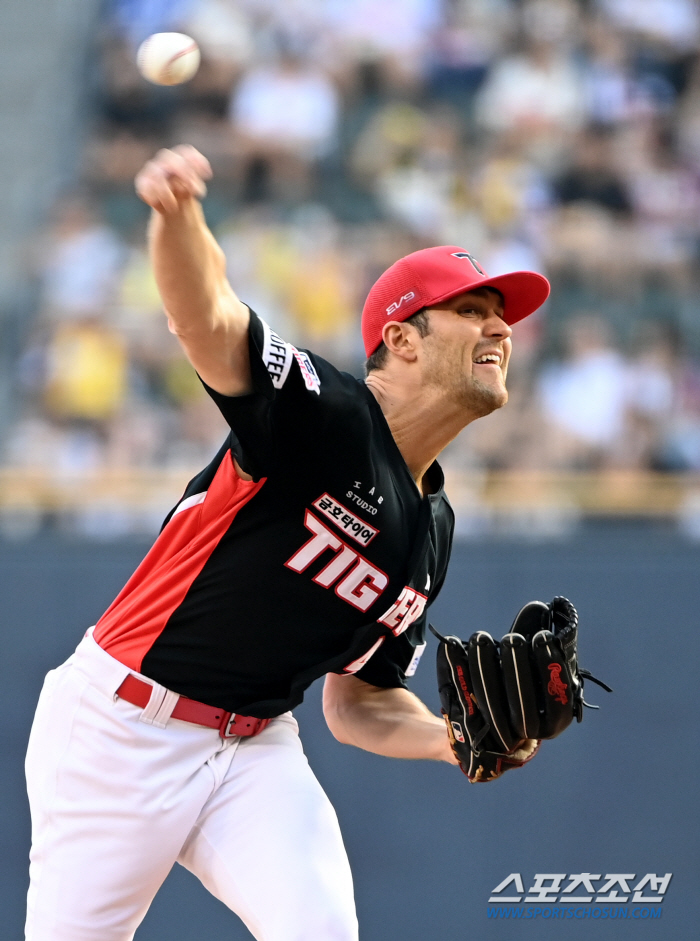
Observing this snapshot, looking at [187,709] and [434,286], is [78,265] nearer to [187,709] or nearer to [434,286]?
[434,286]

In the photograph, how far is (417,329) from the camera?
10.7 feet

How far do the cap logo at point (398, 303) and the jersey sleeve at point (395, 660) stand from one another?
2.77 ft

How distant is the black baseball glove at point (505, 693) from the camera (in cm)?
306

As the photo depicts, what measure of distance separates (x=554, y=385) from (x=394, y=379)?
12.0 feet

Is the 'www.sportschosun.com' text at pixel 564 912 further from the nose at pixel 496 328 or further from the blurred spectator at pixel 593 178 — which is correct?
the blurred spectator at pixel 593 178

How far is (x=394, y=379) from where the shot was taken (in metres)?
3.27

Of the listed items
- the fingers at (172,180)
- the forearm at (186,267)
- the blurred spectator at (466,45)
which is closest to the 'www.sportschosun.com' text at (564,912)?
the forearm at (186,267)

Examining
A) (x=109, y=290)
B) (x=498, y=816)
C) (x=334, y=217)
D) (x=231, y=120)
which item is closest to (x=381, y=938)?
(x=498, y=816)

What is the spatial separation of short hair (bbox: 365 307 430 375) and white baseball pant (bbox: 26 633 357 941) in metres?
1.04

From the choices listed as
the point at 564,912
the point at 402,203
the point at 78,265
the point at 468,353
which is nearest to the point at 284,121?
the point at 402,203

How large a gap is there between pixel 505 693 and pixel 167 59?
1.70 m

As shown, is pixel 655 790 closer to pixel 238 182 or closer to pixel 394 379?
pixel 394 379

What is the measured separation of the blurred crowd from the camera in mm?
6523

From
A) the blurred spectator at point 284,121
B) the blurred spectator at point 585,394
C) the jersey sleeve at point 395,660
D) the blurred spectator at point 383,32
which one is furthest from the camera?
the blurred spectator at point 383,32
